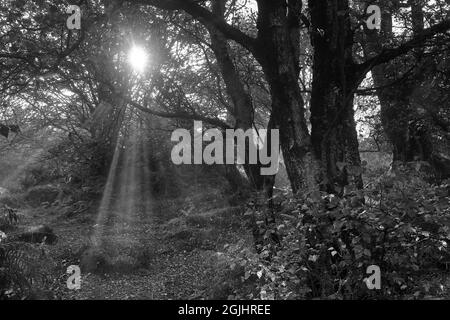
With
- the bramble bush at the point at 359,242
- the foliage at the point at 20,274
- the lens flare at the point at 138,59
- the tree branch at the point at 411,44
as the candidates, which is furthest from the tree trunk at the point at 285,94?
the lens flare at the point at 138,59

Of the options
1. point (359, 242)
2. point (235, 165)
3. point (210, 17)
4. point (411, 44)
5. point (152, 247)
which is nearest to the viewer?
point (359, 242)

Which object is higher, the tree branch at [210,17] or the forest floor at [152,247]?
the tree branch at [210,17]

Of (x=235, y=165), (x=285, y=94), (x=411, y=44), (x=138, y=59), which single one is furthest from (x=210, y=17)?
(x=138, y=59)

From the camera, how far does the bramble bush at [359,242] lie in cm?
546

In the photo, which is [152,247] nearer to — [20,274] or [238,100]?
[238,100]

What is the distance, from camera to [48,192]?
64.2 ft

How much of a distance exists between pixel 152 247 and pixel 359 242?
738 cm

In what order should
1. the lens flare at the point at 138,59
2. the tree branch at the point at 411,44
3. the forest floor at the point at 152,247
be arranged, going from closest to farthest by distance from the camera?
the tree branch at the point at 411,44 → the forest floor at the point at 152,247 → the lens flare at the point at 138,59

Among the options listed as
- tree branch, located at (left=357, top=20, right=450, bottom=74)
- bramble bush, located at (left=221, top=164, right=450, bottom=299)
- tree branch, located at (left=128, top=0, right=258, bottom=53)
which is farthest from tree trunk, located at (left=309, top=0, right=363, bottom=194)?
bramble bush, located at (left=221, top=164, right=450, bottom=299)

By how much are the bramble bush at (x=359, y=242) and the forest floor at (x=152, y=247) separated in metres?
1.48

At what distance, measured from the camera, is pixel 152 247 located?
12.1m

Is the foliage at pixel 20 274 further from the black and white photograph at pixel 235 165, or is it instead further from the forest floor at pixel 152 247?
the forest floor at pixel 152 247
